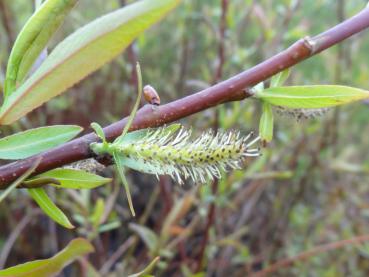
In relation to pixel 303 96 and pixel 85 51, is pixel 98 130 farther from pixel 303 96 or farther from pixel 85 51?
pixel 303 96

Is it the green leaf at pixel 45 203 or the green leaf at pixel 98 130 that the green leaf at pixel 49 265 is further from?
the green leaf at pixel 98 130

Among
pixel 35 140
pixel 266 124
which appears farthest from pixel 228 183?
pixel 35 140

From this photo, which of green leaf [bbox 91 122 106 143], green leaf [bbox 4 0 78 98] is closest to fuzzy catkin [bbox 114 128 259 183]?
green leaf [bbox 91 122 106 143]

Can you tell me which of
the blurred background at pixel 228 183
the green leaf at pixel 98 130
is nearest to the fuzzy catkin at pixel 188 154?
the green leaf at pixel 98 130

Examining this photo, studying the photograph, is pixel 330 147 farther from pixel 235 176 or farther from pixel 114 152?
pixel 114 152

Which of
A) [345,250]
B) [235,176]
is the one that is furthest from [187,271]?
[345,250]

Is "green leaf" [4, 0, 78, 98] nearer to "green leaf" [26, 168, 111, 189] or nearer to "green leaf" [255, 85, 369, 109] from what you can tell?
"green leaf" [26, 168, 111, 189]
